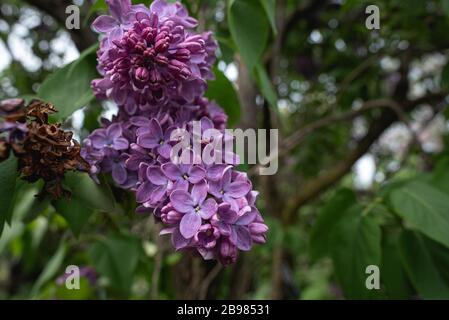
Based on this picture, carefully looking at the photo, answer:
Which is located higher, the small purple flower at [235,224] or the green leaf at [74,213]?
the green leaf at [74,213]

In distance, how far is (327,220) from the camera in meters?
1.43

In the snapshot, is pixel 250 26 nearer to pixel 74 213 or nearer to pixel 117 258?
pixel 74 213

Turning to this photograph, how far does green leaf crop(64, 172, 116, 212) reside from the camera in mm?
819

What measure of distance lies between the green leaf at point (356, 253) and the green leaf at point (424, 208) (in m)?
0.08

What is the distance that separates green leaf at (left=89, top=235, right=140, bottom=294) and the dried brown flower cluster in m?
0.73

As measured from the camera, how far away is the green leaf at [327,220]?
1.40 meters

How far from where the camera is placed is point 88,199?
82 centimetres

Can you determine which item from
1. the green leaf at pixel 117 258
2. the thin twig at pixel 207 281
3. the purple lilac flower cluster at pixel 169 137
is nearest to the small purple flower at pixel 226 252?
the purple lilac flower cluster at pixel 169 137

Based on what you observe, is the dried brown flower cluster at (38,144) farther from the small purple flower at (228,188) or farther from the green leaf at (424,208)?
the green leaf at (424,208)

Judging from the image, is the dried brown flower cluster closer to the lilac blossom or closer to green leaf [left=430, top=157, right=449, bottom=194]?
the lilac blossom

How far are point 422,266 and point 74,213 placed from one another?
0.81 m

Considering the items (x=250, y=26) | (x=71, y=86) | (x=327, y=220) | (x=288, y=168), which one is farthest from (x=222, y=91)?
(x=288, y=168)

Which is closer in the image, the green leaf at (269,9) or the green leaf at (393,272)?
the green leaf at (269,9)

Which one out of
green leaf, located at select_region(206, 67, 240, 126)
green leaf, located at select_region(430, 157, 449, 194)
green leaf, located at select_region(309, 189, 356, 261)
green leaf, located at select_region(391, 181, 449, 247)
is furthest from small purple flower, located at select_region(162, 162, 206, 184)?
green leaf, located at select_region(430, 157, 449, 194)
